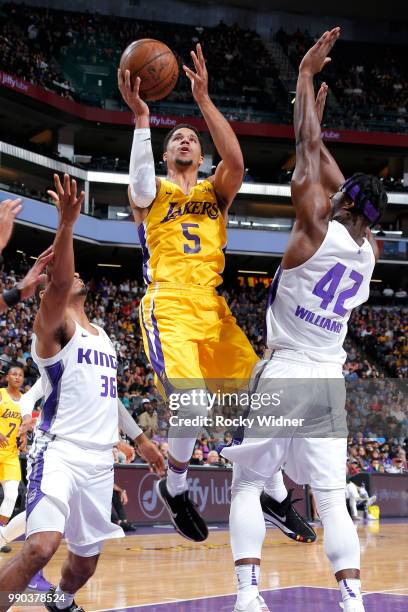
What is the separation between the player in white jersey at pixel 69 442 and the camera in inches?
197

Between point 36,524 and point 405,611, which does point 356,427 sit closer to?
point 405,611

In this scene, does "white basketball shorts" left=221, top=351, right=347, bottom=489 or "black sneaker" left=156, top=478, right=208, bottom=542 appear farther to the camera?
"black sneaker" left=156, top=478, right=208, bottom=542

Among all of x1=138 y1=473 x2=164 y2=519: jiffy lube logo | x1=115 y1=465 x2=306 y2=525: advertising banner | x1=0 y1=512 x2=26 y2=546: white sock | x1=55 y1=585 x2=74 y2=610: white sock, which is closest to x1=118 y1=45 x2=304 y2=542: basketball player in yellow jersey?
x1=55 y1=585 x2=74 y2=610: white sock

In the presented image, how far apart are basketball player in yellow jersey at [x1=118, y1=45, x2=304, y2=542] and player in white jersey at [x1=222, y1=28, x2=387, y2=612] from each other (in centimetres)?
54

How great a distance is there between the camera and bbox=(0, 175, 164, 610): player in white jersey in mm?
5008

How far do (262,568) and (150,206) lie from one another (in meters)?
5.53

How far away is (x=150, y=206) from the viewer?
579 centimetres

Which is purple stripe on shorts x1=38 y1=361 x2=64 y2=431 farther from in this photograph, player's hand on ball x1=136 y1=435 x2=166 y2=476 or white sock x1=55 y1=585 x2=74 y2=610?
white sock x1=55 y1=585 x2=74 y2=610

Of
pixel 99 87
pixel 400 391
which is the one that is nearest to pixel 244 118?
pixel 99 87

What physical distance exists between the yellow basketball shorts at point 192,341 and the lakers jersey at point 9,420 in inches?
221

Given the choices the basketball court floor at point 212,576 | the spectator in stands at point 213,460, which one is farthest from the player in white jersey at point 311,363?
the spectator in stands at point 213,460

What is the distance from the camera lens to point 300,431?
4.95 metres

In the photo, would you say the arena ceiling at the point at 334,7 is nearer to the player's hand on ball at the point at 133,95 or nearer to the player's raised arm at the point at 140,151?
the player's hand on ball at the point at 133,95

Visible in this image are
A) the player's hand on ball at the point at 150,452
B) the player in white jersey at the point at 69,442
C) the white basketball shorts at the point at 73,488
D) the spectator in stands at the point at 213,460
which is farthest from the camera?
the spectator in stands at the point at 213,460
